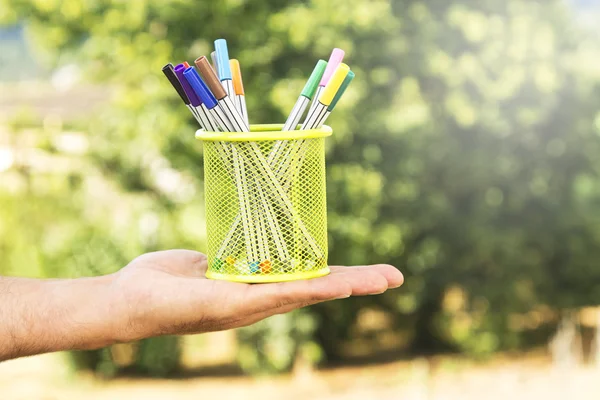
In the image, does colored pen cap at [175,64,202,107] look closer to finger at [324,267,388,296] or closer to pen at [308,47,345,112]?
pen at [308,47,345,112]

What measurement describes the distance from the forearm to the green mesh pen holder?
0.89ft

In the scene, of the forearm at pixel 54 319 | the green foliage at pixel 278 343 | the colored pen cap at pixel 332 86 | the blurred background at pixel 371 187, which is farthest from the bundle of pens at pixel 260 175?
the green foliage at pixel 278 343

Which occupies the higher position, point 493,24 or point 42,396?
point 493,24

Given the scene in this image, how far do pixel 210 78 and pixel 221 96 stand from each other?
0.15 feet

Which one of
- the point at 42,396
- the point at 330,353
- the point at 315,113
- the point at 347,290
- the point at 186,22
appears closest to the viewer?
the point at 347,290

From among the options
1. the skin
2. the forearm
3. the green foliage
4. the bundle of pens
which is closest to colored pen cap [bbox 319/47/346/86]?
the bundle of pens

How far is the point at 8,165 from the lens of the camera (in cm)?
910

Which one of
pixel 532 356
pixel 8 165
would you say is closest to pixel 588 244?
pixel 532 356

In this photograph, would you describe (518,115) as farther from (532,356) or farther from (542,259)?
(532,356)

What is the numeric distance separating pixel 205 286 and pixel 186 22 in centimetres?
485

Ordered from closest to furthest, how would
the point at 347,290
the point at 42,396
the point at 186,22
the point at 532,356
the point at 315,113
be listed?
1. the point at 347,290
2. the point at 315,113
3. the point at 186,22
4. the point at 42,396
5. the point at 532,356

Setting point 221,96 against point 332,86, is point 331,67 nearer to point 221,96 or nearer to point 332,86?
point 332,86

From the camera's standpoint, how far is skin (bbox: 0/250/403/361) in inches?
72.7

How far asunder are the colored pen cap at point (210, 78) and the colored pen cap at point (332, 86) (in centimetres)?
22
